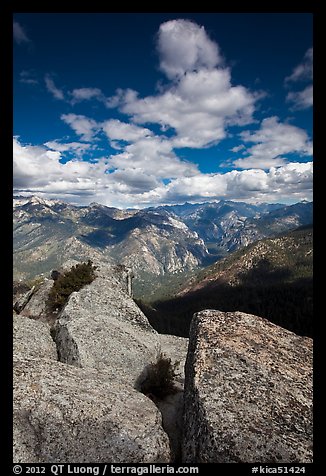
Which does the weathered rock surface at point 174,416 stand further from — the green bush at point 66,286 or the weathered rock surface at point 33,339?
the green bush at point 66,286

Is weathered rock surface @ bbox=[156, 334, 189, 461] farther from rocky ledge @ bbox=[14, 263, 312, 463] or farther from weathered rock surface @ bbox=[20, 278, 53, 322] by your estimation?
weathered rock surface @ bbox=[20, 278, 53, 322]

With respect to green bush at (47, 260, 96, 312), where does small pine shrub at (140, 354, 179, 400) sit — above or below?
below

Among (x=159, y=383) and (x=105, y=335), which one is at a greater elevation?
(x=105, y=335)

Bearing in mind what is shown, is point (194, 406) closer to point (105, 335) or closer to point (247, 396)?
point (247, 396)

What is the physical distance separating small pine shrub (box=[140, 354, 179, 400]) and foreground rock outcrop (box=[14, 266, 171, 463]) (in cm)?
108

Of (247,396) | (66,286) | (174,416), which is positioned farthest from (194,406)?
(66,286)

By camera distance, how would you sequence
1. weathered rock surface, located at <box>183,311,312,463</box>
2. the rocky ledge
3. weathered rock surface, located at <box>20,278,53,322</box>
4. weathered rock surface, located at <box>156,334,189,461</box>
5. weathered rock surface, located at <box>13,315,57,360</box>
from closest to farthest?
weathered rock surface, located at <box>183,311,312,463</box> → the rocky ledge → weathered rock surface, located at <box>156,334,189,461</box> → weathered rock surface, located at <box>13,315,57,360</box> → weathered rock surface, located at <box>20,278,53,322</box>

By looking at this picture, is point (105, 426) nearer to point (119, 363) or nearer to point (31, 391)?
point (31, 391)

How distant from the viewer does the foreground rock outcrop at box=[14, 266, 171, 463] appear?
369 inches

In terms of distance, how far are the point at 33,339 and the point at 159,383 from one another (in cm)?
861

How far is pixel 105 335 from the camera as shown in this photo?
19.0 metres

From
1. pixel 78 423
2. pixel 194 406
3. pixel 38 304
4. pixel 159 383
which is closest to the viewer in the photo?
pixel 78 423

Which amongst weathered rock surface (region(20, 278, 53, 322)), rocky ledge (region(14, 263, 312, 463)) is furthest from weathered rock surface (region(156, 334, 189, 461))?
weathered rock surface (region(20, 278, 53, 322))
